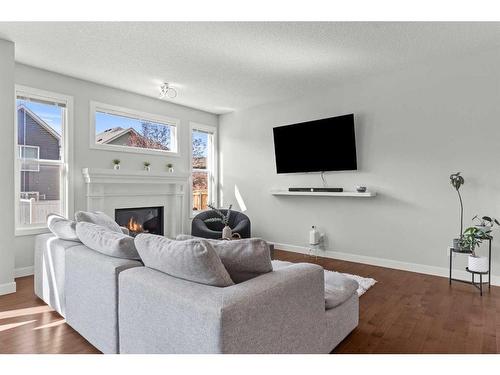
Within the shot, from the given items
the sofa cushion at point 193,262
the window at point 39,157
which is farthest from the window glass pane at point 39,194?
the sofa cushion at point 193,262

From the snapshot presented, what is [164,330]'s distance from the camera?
1.51 metres

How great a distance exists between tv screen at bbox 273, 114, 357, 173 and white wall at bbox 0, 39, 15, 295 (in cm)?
353

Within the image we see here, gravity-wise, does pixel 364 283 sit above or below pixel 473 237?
below

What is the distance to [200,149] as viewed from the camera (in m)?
6.13

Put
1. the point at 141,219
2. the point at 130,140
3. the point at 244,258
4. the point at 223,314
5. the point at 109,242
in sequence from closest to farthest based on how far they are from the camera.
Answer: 1. the point at 223,314
2. the point at 244,258
3. the point at 109,242
4. the point at 130,140
5. the point at 141,219

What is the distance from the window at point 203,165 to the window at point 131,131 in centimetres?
54

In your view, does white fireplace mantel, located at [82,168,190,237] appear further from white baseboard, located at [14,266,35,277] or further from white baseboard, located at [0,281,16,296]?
white baseboard, located at [0,281,16,296]

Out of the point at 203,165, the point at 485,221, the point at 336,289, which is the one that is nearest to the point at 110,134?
the point at 203,165

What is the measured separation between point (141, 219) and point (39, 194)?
5.01 ft

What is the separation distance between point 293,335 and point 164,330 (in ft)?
2.21

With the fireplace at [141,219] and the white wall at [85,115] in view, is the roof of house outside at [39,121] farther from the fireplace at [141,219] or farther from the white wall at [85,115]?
the fireplace at [141,219]

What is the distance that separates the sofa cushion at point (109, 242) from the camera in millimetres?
1999

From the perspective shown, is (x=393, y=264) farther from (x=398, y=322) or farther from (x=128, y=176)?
(x=128, y=176)

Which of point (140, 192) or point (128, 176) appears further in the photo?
point (140, 192)
